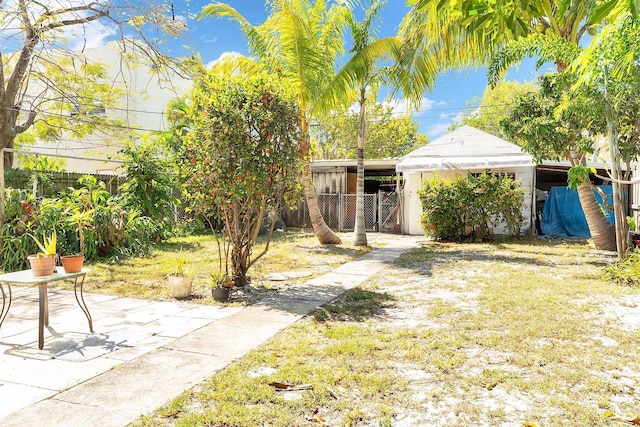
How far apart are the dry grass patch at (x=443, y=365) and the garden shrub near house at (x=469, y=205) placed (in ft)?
20.1

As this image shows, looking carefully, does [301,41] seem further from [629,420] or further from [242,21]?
[629,420]

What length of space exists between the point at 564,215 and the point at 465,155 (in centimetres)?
421

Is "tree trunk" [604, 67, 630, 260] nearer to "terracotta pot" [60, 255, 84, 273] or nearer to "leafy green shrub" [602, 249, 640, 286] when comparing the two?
"leafy green shrub" [602, 249, 640, 286]

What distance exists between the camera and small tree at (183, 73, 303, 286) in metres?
6.10

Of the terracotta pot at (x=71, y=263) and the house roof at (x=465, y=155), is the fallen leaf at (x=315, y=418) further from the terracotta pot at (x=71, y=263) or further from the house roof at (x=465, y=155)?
the house roof at (x=465, y=155)

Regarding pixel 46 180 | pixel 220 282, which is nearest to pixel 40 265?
pixel 220 282

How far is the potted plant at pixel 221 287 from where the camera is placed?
6000 millimetres

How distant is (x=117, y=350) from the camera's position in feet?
13.3

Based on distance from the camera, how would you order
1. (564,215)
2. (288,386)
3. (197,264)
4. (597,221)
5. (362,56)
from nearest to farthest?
(288,386) < (197,264) < (597,221) < (362,56) < (564,215)

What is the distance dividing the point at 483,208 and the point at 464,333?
29.3 ft

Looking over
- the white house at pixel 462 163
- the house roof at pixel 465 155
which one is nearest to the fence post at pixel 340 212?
the white house at pixel 462 163

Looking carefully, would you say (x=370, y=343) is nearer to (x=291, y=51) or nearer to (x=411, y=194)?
(x=291, y=51)

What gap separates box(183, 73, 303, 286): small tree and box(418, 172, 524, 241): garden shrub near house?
292 inches

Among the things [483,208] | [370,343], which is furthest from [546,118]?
[370,343]
